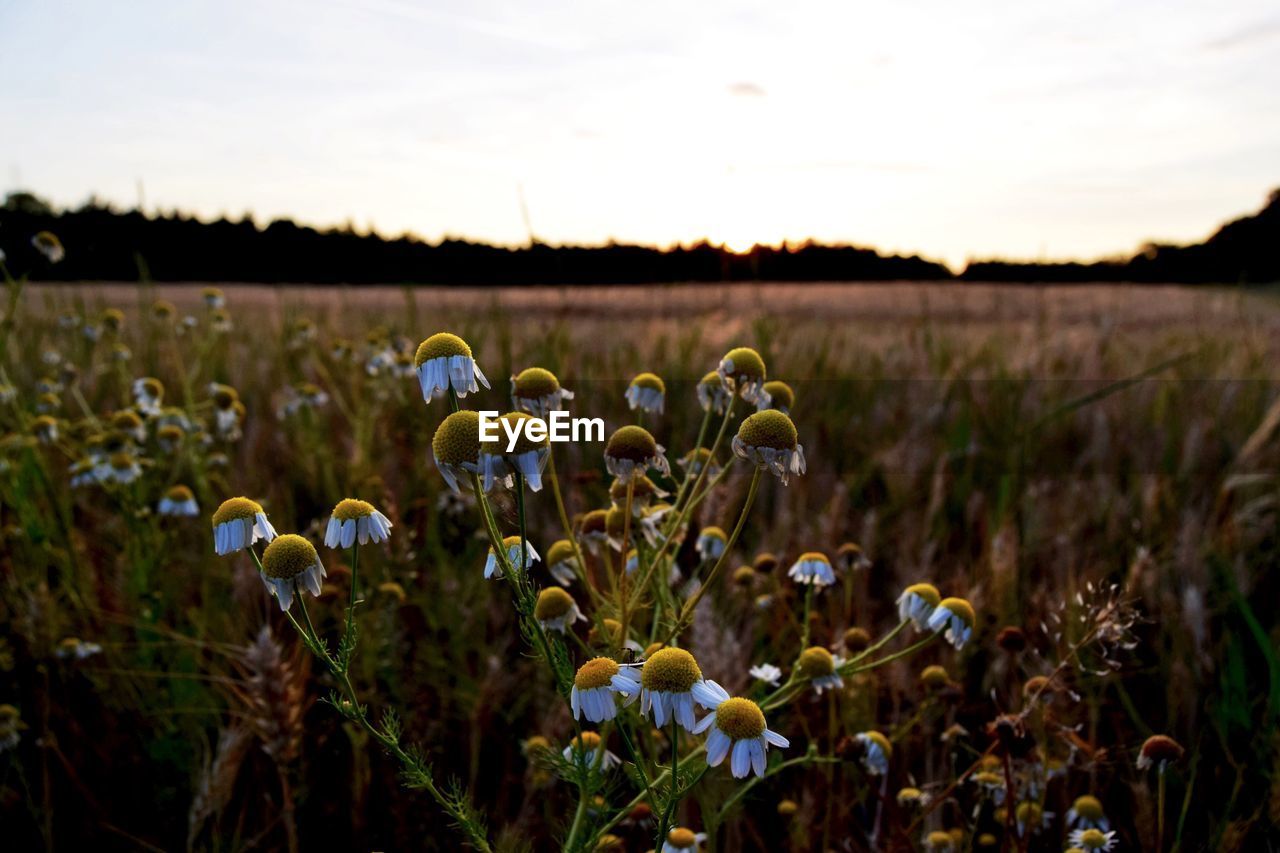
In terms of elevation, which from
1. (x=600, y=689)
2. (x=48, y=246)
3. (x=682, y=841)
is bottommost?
(x=682, y=841)

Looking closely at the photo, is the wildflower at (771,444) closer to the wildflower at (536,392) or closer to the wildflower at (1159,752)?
the wildflower at (536,392)

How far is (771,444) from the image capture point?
1.03 meters

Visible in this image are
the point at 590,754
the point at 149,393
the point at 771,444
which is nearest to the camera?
the point at 771,444

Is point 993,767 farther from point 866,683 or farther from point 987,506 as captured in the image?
point 987,506

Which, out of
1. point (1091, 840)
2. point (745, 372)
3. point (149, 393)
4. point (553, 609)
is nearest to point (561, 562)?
point (553, 609)

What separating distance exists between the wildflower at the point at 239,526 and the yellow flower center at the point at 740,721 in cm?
56

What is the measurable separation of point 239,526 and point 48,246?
2577 millimetres

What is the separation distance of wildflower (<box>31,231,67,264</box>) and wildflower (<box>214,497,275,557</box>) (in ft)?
7.95

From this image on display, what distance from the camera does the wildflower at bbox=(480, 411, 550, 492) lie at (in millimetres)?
903

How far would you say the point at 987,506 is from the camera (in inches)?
115

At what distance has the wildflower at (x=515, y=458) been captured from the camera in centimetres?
90

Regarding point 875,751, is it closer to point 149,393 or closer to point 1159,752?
point 1159,752

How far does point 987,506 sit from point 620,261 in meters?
1.69

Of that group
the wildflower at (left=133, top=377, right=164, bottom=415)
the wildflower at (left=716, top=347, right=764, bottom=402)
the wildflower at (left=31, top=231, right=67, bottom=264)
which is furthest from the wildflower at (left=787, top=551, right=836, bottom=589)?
the wildflower at (left=31, top=231, right=67, bottom=264)
